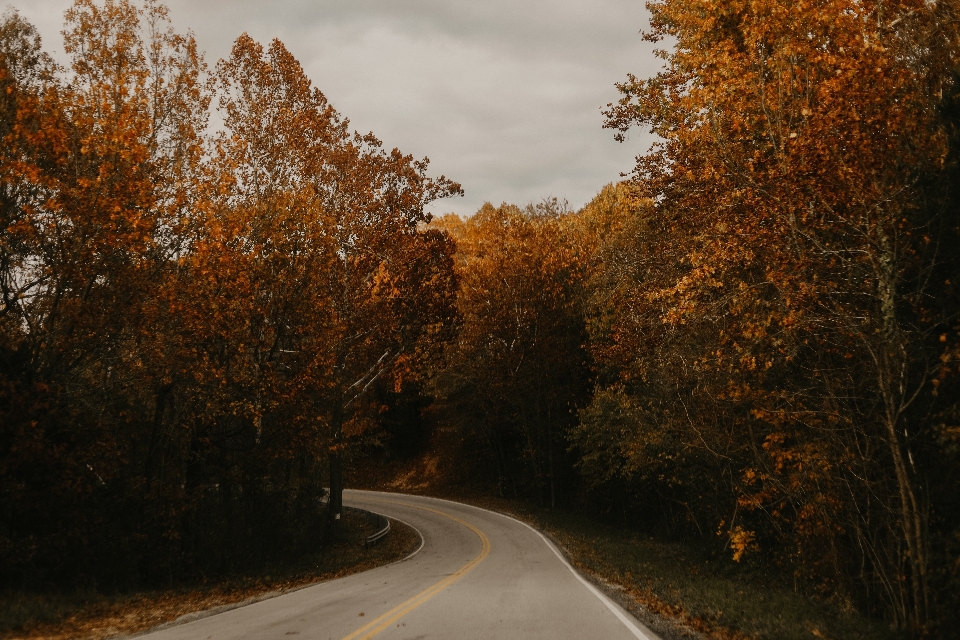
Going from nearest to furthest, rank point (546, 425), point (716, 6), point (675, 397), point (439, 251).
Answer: point (716, 6), point (675, 397), point (439, 251), point (546, 425)

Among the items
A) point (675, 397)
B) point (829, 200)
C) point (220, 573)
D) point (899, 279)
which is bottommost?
point (220, 573)

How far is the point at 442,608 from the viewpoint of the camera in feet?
34.6

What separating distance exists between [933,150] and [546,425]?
31.9 m

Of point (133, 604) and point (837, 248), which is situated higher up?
point (837, 248)

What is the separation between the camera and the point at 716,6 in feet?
40.3

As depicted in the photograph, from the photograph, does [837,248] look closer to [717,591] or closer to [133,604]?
[717,591]

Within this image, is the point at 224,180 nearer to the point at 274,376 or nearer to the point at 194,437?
the point at 274,376

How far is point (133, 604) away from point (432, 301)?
14.4 m

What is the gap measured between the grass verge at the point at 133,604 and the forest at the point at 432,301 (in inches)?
52.2

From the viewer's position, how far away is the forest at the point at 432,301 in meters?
10.0

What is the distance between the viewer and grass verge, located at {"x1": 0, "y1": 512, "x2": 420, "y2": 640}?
9953 mm

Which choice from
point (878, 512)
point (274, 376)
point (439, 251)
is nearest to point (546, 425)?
point (439, 251)

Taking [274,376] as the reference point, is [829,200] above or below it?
above

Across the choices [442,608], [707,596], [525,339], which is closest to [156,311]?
[442,608]
